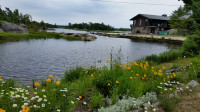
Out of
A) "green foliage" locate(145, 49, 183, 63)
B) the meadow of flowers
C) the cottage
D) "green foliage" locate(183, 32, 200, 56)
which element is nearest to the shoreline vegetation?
"green foliage" locate(145, 49, 183, 63)

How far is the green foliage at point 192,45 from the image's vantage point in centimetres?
1136

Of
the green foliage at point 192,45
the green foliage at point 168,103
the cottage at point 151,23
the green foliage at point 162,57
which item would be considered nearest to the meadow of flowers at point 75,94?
the green foliage at point 168,103

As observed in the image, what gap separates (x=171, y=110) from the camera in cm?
354

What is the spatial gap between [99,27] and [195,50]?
121 meters

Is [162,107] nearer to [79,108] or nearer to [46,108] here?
[79,108]

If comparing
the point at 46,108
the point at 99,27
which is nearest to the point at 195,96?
the point at 46,108

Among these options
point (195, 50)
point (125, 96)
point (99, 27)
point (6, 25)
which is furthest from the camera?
point (99, 27)

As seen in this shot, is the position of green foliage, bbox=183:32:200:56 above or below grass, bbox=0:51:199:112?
above

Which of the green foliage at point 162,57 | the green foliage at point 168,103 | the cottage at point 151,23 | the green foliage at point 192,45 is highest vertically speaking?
the cottage at point 151,23

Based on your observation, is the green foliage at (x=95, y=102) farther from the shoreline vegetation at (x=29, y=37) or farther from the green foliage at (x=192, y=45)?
the shoreline vegetation at (x=29, y=37)

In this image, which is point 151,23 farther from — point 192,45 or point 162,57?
point 162,57

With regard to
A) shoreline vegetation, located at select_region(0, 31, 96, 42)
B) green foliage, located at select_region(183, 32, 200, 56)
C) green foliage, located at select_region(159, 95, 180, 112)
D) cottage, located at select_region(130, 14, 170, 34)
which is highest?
cottage, located at select_region(130, 14, 170, 34)

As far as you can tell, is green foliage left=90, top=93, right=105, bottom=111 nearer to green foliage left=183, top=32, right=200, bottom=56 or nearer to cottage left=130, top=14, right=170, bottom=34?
→ green foliage left=183, top=32, right=200, bottom=56

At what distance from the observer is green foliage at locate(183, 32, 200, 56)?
1136cm
